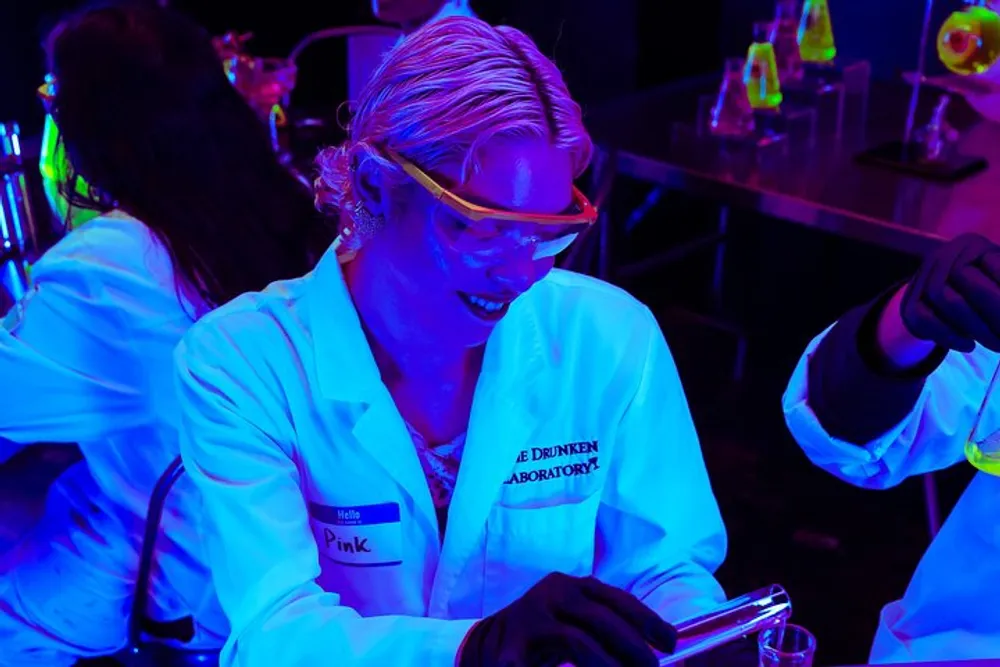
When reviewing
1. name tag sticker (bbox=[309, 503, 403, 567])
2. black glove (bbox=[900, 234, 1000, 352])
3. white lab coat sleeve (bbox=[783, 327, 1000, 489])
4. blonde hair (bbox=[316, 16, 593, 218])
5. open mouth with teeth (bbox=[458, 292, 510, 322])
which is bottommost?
name tag sticker (bbox=[309, 503, 403, 567])

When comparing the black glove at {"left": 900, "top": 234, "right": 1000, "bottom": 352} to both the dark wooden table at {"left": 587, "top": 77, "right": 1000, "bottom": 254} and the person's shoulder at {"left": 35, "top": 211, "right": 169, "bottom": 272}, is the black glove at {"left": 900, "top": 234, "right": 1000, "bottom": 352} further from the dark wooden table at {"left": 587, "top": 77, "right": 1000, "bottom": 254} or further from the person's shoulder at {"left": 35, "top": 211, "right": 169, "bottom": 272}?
the dark wooden table at {"left": 587, "top": 77, "right": 1000, "bottom": 254}

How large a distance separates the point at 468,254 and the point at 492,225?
0.05 m

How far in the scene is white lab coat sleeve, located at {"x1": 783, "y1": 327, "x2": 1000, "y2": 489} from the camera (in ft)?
4.85

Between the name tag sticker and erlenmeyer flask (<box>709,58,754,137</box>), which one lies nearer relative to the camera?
the name tag sticker

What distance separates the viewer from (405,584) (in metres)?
1.44

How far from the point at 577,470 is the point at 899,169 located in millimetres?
1865

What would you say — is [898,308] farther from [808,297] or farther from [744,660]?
[808,297]

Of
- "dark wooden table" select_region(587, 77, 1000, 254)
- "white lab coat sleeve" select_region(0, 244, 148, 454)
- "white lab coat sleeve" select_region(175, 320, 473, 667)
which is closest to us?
"white lab coat sleeve" select_region(175, 320, 473, 667)

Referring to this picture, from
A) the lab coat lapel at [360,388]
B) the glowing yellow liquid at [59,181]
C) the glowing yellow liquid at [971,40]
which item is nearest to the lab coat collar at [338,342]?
the lab coat lapel at [360,388]

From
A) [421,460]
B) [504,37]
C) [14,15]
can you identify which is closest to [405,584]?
[421,460]

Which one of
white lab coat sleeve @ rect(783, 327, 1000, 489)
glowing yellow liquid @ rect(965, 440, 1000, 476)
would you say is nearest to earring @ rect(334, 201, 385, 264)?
white lab coat sleeve @ rect(783, 327, 1000, 489)

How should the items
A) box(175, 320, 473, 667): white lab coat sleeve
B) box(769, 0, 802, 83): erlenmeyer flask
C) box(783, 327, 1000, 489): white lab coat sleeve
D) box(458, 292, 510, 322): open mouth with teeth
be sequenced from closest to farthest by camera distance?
box(175, 320, 473, 667): white lab coat sleeve < box(458, 292, 510, 322): open mouth with teeth < box(783, 327, 1000, 489): white lab coat sleeve < box(769, 0, 802, 83): erlenmeyer flask

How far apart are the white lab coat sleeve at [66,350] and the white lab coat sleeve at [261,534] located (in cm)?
34

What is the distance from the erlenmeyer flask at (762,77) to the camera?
3.15 meters
